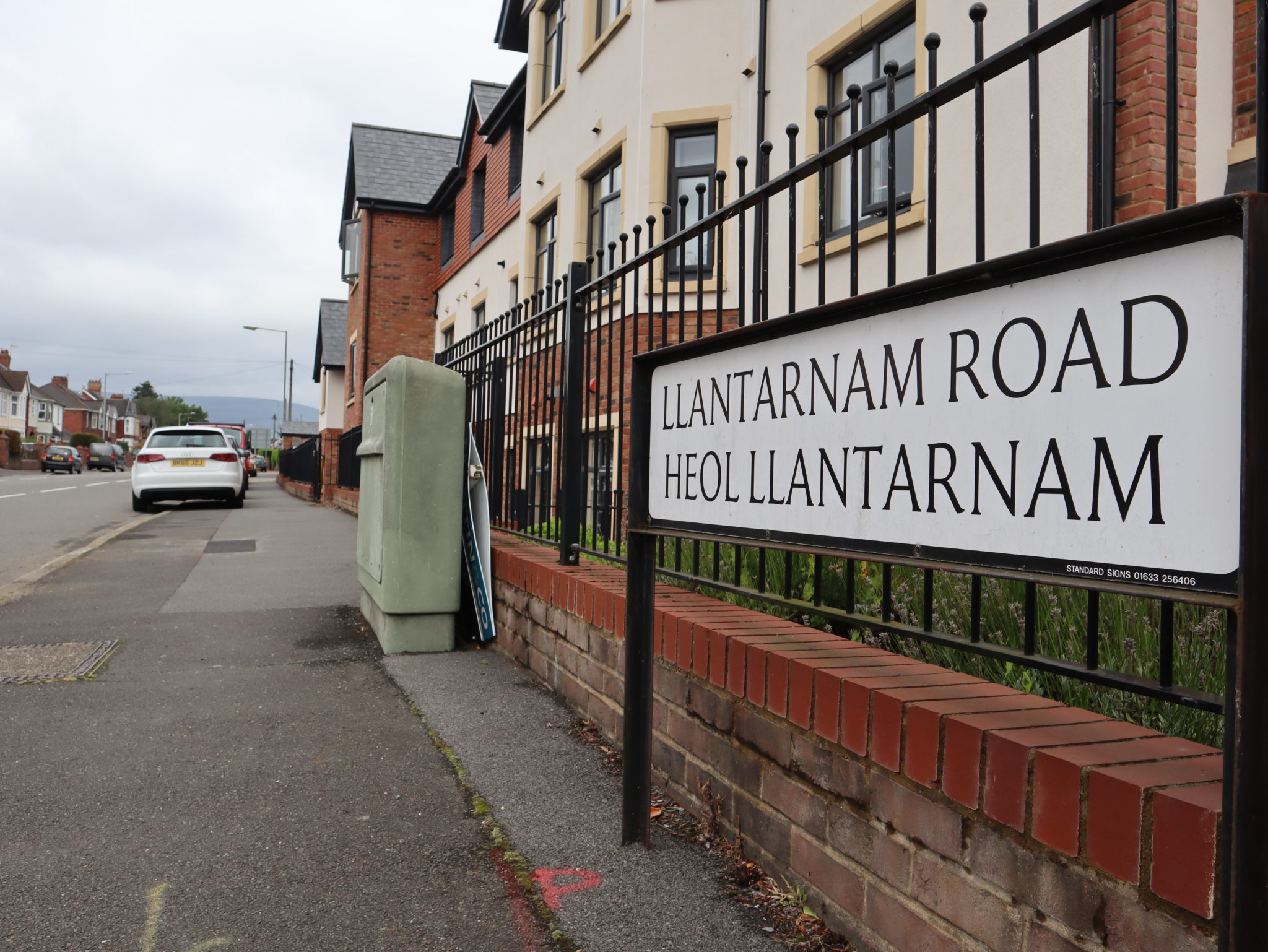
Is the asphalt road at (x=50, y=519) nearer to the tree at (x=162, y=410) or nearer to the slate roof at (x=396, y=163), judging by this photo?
the slate roof at (x=396, y=163)

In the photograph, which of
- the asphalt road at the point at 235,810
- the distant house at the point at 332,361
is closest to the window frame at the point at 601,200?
the asphalt road at the point at 235,810

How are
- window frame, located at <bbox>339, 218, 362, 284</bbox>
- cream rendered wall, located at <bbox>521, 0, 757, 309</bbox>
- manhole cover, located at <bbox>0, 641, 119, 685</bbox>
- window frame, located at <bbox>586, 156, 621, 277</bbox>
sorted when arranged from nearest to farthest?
manhole cover, located at <bbox>0, 641, 119, 685</bbox> → cream rendered wall, located at <bbox>521, 0, 757, 309</bbox> → window frame, located at <bbox>586, 156, 621, 277</bbox> → window frame, located at <bbox>339, 218, 362, 284</bbox>

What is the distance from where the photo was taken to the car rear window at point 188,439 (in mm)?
19875

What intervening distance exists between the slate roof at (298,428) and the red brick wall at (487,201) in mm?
45523

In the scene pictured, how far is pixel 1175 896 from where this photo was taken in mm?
1454

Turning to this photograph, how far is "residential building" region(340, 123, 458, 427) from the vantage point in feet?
86.9

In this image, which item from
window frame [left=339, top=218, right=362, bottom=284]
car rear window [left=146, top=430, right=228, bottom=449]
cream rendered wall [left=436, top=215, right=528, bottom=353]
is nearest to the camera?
cream rendered wall [left=436, top=215, right=528, bottom=353]

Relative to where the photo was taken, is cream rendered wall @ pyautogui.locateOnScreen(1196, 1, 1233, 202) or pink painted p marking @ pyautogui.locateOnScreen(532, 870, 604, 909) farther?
cream rendered wall @ pyautogui.locateOnScreen(1196, 1, 1233, 202)

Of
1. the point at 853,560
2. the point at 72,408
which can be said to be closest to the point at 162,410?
the point at 72,408

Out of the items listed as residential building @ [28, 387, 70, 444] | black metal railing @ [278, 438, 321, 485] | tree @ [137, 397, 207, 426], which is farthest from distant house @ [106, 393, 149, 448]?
black metal railing @ [278, 438, 321, 485]

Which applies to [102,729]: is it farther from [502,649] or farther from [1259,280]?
[1259,280]

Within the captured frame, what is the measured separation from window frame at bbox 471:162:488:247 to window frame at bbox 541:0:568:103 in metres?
5.85

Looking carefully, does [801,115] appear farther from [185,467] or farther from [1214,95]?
[185,467]

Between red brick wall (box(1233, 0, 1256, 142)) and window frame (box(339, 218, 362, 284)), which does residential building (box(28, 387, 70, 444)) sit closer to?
window frame (box(339, 218, 362, 284))
